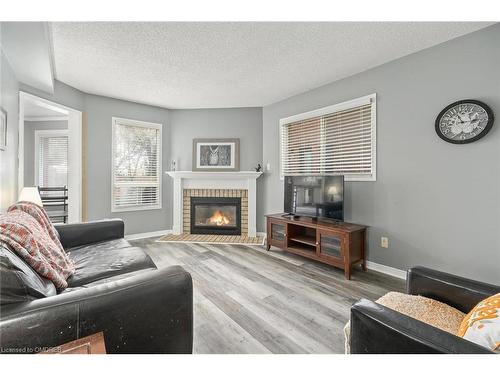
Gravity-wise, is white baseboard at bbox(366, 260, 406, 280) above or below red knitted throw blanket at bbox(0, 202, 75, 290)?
below

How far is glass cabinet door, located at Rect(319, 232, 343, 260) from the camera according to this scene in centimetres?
258

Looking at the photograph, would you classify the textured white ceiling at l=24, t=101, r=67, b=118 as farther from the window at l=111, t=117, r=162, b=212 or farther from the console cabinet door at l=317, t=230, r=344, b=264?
the console cabinet door at l=317, t=230, r=344, b=264

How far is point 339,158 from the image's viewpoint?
3.09 m

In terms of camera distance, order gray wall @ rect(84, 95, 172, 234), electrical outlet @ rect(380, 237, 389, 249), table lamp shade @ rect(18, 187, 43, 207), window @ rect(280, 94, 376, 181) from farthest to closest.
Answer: gray wall @ rect(84, 95, 172, 234)
window @ rect(280, 94, 376, 181)
electrical outlet @ rect(380, 237, 389, 249)
table lamp shade @ rect(18, 187, 43, 207)

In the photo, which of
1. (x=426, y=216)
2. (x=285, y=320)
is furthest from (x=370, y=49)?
(x=285, y=320)

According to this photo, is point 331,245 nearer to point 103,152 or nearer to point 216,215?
point 216,215

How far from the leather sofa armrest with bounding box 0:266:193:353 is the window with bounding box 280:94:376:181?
100 inches

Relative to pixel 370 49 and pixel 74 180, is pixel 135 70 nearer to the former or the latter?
pixel 74 180

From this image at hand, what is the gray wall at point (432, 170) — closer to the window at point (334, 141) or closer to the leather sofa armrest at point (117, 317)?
the window at point (334, 141)

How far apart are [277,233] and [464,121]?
94.7 inches

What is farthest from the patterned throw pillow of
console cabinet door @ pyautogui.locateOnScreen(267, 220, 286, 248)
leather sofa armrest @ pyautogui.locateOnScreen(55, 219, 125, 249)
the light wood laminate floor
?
leather sofa armrest @ pyautogui.locateOnScreen(55, 219, 125, 249)

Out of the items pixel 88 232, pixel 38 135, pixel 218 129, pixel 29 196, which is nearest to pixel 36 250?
pixel 88 232

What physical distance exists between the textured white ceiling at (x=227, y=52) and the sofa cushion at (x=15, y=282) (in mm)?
2023

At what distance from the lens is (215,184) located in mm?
4359
